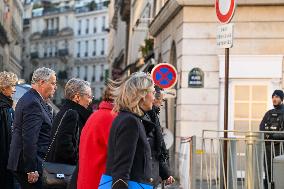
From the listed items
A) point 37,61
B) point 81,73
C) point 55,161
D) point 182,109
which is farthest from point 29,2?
point 55,161

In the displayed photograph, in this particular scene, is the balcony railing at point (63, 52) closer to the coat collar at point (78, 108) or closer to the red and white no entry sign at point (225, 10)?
the red and white no entry sign at point (225, 10)

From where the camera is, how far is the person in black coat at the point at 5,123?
10062mm

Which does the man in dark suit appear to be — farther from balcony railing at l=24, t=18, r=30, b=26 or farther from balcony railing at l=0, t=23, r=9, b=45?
balcony railing at l=24, t=18, r=30, b=26

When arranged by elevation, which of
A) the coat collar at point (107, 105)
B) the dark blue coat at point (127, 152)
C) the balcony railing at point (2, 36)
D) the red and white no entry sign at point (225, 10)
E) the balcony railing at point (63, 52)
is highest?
the balcony railing at point (63, 52)

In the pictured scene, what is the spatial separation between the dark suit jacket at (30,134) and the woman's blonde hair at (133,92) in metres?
2.68

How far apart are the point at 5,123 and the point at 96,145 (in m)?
3.75

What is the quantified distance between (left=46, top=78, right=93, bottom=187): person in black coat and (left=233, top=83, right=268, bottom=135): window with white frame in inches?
437

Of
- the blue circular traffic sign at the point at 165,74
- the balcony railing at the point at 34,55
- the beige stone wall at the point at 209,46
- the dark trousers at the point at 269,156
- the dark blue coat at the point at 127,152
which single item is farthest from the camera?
the balcony railing at the point at 34,55

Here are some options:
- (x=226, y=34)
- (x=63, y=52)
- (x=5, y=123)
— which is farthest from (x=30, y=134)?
(x=63, y=52)

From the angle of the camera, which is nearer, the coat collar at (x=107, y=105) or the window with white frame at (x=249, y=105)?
the coat collar at (x=107, y=105)

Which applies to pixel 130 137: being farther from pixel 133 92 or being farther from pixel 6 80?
pixel 6 80

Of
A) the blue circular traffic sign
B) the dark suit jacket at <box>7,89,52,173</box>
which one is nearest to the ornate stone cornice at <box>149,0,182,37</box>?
the blue circular traffic sign

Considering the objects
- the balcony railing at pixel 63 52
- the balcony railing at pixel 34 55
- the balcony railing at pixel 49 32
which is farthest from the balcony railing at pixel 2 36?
the balcony railing at pixel 34 55

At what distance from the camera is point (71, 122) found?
828cm
